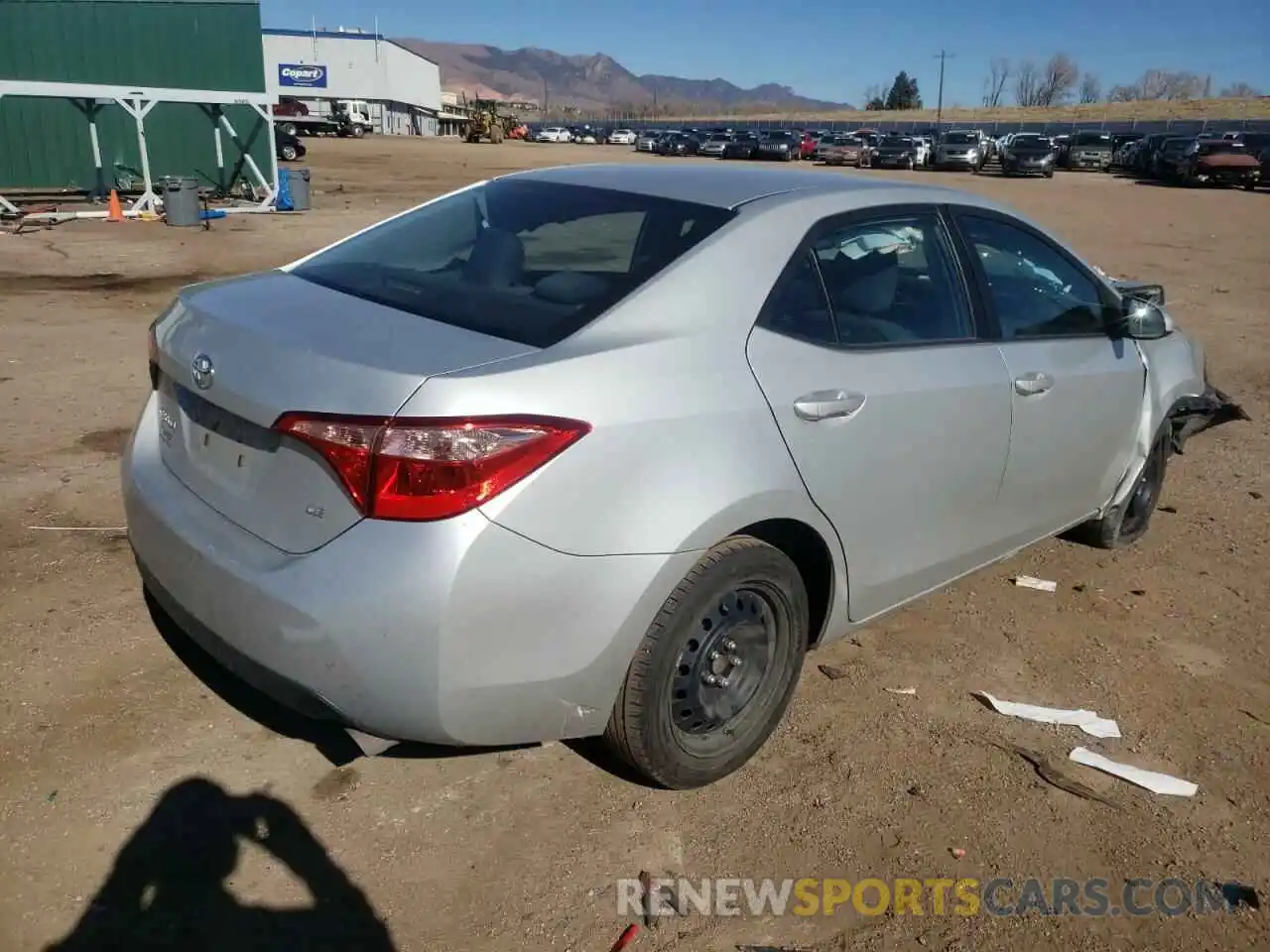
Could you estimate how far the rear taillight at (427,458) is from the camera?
7.32ft

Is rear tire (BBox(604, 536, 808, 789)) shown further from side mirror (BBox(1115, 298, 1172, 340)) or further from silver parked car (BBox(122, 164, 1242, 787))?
side mirror (BBox(1115, 298, 1172, 340))

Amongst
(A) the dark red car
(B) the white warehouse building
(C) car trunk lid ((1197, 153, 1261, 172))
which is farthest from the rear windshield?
(B) the white warehouse building

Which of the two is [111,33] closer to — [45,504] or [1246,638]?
[45,504]

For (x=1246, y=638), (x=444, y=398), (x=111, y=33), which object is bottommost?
(x=1246, y=638)

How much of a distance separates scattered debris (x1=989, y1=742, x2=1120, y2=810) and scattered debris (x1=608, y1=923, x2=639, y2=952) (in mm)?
1433

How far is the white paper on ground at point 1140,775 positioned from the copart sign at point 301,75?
84587 millimetres

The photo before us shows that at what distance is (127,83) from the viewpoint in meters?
21.3

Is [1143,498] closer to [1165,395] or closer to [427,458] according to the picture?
[1165,395]

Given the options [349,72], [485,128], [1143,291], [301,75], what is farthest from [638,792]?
[349,72]

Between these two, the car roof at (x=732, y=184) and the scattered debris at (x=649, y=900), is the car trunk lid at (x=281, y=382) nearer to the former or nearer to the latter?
the car roof at (x=732, y=184)

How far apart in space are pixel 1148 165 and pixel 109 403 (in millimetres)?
40871

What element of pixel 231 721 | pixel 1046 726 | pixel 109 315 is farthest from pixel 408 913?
pixel 109 315

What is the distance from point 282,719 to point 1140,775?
269 cm

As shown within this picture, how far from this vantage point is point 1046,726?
11.2 feet
